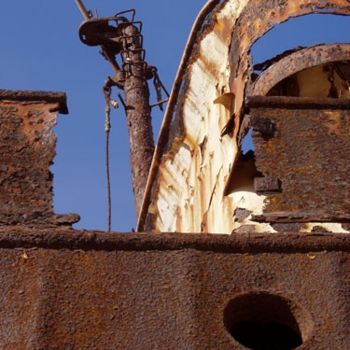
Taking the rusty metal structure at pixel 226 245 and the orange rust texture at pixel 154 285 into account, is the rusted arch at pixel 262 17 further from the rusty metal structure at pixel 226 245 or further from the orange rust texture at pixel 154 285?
the orange rust texture at pixel 154 285

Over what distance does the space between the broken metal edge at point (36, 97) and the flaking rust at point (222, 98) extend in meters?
0.80

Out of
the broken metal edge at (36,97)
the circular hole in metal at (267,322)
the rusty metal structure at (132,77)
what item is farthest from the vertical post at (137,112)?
the circular hole in metal at (267,322)

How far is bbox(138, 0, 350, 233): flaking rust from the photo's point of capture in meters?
4.50

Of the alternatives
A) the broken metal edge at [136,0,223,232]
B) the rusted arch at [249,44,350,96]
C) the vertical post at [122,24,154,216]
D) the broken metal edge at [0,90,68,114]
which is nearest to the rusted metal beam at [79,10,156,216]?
the vertical post at [122,24,154,216]

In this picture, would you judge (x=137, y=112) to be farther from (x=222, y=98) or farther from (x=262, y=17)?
(x=262, y=17)

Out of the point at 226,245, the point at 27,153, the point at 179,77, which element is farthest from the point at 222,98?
the point at 226,245

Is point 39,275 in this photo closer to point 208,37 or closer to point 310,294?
point 310,294

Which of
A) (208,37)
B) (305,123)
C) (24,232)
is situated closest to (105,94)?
(208,37)

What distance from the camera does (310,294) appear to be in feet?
10.8

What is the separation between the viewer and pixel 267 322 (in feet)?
11.3

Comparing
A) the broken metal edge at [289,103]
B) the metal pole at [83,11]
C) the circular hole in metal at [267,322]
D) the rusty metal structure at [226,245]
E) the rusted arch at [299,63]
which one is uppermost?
the metal pole at [83,11]

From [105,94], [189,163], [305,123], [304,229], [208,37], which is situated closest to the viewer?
[304,229]

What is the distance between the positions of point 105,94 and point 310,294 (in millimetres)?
8134

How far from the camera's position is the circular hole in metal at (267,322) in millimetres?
3268
